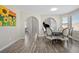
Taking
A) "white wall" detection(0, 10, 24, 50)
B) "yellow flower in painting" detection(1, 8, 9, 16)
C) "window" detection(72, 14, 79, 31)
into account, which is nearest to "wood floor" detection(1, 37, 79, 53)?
"white wall" detection(0, 10, 24, 50)

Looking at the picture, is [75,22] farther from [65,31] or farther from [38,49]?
[38,49]

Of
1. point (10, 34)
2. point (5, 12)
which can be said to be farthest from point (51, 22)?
point (5, 12)

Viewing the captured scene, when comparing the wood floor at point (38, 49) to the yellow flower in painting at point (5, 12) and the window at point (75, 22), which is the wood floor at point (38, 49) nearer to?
the window at point (75, 22)

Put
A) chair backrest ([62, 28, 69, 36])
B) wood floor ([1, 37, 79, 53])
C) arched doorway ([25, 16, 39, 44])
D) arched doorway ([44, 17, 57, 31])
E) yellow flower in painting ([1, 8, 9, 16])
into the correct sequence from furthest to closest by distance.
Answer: chair backrest ([62, 28, 69, 36]) < arched doorway ([25, 16, 39, 44]) < arched doorway ([44, 17, 57, 31]) < wood floor ([1, 37, 79, 53]) < yellow flower in painting ([1, 8, 9, 16])

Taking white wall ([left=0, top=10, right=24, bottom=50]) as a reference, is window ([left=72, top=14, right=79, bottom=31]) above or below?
above

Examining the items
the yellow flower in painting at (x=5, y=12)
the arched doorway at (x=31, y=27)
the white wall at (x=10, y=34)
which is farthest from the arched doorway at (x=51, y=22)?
the yellow flower in painting at (x=5, y=12)

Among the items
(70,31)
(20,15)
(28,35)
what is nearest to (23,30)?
(28,35)

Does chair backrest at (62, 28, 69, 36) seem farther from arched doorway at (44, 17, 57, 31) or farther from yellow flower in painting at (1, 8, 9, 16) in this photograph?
yellow flower in painting at (1, 8, 9, 16)

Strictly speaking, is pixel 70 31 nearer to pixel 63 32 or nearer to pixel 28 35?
pixel 63 32

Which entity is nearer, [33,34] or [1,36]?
[1,36]

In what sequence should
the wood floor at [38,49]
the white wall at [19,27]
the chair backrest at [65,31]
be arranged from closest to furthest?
the wood floor at [38,49], the white wall at [19,27], the chair backrest at [65,31]

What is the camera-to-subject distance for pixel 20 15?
525 cm

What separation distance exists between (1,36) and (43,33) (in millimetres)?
2391
